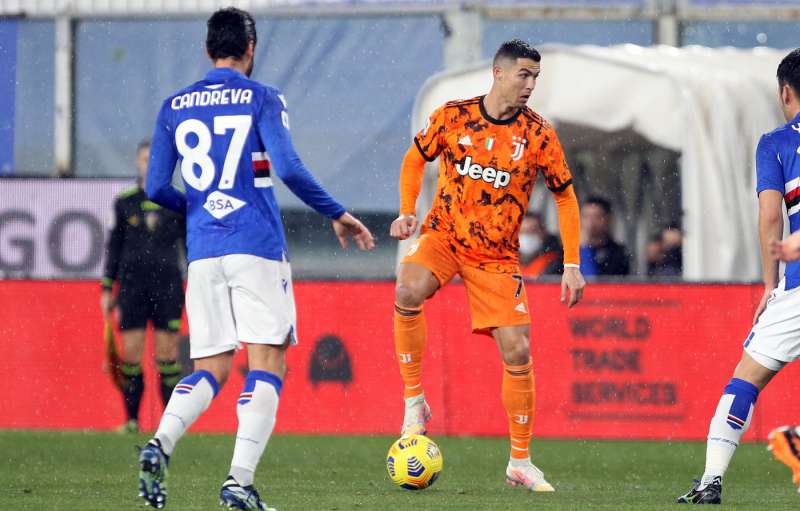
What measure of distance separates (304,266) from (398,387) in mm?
3525

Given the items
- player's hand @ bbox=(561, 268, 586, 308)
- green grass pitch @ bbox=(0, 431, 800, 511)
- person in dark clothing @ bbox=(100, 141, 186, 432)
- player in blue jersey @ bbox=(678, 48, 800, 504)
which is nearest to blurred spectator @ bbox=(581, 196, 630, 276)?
green grass pitch @ bbox=(0, 431, 800, 511)

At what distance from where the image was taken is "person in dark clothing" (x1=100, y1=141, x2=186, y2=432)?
12.0 m

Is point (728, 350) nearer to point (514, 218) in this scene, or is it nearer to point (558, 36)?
point (514, 218)

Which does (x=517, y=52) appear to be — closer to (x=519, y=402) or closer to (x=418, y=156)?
(x=418, y=156)

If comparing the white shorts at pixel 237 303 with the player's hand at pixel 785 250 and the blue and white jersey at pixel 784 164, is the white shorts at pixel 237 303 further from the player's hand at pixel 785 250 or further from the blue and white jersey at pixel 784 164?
the blue and white jersey at pixel 784 164

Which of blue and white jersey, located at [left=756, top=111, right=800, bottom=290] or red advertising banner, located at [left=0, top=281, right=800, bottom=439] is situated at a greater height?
blue and white jersey, located at [left=756, top=111, right=800, bottom=290]

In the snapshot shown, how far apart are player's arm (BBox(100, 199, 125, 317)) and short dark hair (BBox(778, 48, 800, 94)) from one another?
6195mm

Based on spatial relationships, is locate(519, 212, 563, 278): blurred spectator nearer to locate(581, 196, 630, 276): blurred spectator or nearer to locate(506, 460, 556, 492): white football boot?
locate(581, 196, 630, 276): blurred spectator

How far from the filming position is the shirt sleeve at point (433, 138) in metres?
8.34

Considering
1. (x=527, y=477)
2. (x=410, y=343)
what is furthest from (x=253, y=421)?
(x=527, y=477)

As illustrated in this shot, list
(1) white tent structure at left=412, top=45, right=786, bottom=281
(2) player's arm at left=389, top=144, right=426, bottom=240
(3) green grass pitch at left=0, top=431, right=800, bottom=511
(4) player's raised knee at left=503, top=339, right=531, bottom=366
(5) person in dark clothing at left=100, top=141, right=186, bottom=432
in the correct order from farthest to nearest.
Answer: (1) white tent structure at left=412, top=45, right=786, bottom=281 → (5) person in dark clothing at left=100, top=141, right=186, bottom=432 → (2) player's arm at left=389, top=144, right=426, bottom=240 → (4) player's raised knee at left=503, top=339, right=531, bottom=366 → (3) green grass pitch at left=0, top=431, right=800, bottom=511

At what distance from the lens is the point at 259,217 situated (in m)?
6.80

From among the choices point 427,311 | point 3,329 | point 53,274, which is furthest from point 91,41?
point 427,311

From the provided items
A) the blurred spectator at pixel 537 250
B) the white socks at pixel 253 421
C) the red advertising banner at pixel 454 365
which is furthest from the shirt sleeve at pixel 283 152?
the blurred spectator at pixel 537 250
